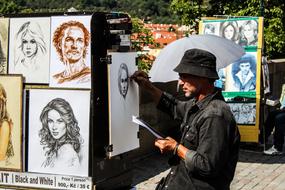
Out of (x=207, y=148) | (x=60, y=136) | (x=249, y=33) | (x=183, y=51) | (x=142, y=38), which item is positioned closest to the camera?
(x=207, y=148)

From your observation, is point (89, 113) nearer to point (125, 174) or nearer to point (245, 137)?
point (125, 174)

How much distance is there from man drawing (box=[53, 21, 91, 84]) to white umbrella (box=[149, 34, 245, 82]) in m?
2.99

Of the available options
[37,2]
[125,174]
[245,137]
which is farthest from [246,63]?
[37,2]

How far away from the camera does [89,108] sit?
14.1ft

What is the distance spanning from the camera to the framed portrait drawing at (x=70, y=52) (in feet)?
14.0

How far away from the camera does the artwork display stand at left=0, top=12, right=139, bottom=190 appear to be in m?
4.30

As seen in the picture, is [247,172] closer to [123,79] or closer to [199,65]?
[123,79]

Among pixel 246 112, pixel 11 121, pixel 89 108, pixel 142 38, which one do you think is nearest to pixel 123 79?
pixel 89 108

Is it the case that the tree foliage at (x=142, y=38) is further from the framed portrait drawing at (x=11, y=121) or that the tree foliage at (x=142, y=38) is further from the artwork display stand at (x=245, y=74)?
the framed portrait drawing at (x=11, y=121)

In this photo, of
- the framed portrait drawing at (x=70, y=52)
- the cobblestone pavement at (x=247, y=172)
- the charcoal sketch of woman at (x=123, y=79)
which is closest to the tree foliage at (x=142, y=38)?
the cobblestone pavement at (x=247, y=172)

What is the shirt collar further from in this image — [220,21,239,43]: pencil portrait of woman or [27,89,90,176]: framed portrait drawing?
[220,21,239,43]: pencil portrait of woman

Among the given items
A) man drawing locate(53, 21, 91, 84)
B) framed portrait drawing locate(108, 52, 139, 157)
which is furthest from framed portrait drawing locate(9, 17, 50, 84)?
framed portrait drawing locate(108, 52, 139, 157)

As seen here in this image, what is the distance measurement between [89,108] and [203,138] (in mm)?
1107

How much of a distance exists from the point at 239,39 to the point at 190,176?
686 cm
